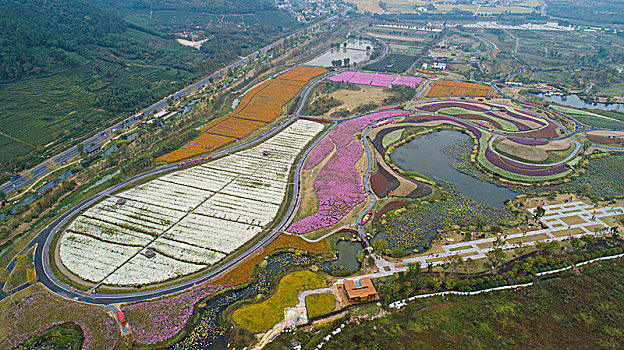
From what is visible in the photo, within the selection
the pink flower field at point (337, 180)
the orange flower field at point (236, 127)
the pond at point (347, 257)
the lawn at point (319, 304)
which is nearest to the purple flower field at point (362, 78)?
the pink flower field at point (337, 180)

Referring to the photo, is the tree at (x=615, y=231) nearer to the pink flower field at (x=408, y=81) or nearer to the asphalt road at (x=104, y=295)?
the asphalt road at (x=104, y=295)

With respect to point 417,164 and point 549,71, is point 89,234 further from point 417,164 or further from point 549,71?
point 549,71

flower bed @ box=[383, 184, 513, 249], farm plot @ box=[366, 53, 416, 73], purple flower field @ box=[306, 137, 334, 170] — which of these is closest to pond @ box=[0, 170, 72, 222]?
purple flower field @ box=[306, 137, 334, 170]

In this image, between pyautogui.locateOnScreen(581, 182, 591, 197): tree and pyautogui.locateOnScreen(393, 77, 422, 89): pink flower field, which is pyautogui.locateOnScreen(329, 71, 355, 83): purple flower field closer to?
pyautogui.locateOnScreen(393, 77, 422, 89): pink flower field

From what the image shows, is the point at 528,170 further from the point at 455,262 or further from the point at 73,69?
the point at 73,69

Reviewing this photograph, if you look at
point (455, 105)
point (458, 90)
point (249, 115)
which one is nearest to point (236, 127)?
point (249, 115)
